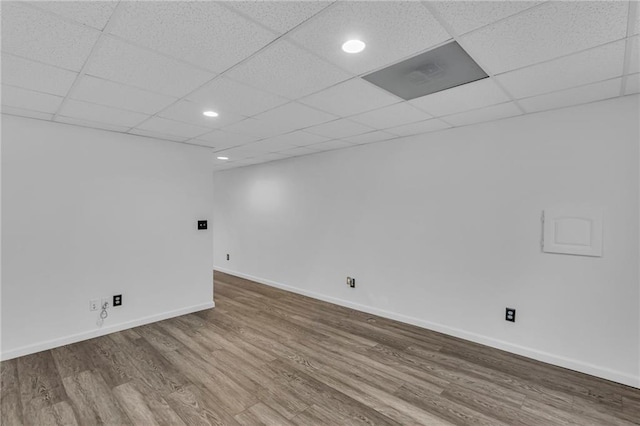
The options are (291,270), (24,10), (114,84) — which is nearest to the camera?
(24,10)

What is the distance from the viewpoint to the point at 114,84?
2275 mm

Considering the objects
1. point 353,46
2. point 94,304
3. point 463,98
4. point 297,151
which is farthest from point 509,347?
point 94,304

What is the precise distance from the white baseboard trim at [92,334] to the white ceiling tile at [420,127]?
3.51m

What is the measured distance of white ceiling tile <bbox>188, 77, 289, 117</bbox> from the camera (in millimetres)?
2318

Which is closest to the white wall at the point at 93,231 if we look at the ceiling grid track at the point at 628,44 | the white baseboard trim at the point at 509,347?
the white baseboard trim at the point at 509,347

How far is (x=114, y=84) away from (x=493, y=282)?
385 cm

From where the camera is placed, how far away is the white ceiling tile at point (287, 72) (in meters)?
1.86

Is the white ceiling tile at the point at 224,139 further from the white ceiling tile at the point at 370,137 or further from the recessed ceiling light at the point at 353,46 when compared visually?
the recessed ceiling light at the point at 353,46

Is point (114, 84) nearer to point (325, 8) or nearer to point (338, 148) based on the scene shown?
point (325, 8)

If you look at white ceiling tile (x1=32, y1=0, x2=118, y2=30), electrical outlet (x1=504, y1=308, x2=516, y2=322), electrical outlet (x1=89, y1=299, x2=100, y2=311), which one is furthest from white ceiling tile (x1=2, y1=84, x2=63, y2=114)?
electrical outlet (x1=504, y1=308, x2=516, y2=322)

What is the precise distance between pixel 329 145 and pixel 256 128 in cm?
127

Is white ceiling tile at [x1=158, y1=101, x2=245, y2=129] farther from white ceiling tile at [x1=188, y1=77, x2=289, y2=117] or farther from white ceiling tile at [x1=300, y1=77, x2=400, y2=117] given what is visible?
white ceiling tile at [x1=300, y1=77, x2=400, y2=117]

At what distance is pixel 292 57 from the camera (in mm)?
1895

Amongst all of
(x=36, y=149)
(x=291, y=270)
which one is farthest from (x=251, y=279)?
(x=36, y=149)
